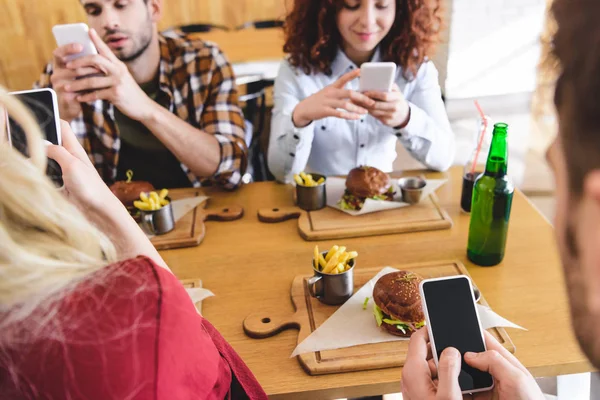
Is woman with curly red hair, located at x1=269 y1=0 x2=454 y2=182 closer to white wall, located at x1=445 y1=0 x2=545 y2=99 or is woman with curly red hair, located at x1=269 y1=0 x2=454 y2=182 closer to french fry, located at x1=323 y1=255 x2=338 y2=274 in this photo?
french fry, located at x1=323 y1=255 x2=338 y2=274

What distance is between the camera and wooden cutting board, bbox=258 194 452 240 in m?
1.36

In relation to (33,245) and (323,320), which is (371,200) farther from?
(33,245)

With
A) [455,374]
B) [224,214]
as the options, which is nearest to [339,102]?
[224,214]

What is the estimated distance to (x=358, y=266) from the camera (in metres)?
1.24

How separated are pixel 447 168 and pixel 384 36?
559mm

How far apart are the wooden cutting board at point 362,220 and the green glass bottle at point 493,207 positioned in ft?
0.53

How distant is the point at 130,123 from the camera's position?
74.6 inches

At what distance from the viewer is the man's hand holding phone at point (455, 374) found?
764 mm

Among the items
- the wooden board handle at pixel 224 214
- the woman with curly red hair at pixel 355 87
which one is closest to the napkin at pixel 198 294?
the wooden board handle at pixel 224 214

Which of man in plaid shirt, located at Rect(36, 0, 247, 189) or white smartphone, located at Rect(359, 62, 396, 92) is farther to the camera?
man in plaid shirt, located at Rect(36, 0, 247, 189)

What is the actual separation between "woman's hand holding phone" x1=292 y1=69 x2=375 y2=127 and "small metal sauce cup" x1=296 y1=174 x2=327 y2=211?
0.26 metres

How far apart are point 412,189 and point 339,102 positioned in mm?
356

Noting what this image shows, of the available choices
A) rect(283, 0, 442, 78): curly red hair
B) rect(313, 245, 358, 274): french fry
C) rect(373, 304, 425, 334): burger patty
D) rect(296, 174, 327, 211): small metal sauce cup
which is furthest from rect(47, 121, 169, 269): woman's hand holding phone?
rect(283, 0, 442, 78): curly red hair

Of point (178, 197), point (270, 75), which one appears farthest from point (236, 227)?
point (270, 75)
